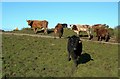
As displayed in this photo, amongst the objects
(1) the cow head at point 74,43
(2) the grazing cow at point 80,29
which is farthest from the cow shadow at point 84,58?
(2) the grazing cow at point 80,29

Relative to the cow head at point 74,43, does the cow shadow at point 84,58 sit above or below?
below

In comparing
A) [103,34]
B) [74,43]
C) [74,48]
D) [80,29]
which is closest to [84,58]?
[74,43]

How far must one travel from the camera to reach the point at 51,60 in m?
20.3

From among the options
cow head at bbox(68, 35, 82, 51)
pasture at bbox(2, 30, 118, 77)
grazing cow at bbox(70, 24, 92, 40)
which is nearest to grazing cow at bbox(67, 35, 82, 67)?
cow head at bbox(68, 35, 82, 51)

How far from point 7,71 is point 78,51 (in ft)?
17.9

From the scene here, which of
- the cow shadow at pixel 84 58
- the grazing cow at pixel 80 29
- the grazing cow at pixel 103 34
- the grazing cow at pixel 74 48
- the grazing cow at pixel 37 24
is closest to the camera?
the grazing cow at pixel 74 48

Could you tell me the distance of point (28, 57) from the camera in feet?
A: 68.0

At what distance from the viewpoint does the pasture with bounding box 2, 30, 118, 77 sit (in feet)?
57.6

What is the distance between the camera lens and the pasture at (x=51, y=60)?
1755cm

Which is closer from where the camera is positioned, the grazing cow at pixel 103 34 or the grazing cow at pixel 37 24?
the grazing cow at pixel 103 34

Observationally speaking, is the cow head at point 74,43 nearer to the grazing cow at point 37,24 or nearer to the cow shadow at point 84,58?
the cow shadow at point 84,58

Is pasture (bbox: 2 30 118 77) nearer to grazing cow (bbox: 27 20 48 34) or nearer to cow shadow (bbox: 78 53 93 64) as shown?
cow shadow (bbox: 78 53 93 64)

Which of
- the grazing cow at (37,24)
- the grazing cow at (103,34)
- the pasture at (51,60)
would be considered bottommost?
the pasture at (51,60)

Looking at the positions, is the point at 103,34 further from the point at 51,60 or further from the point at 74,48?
the point at 74,48
